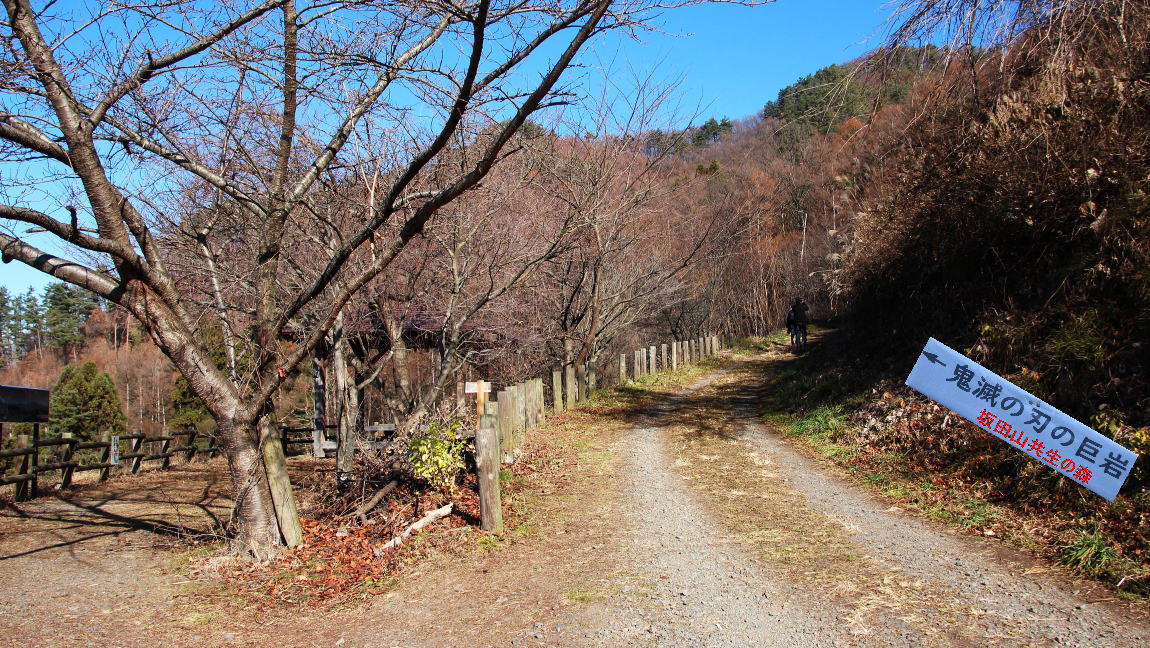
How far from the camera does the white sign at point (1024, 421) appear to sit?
429 cm

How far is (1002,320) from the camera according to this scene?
835cm

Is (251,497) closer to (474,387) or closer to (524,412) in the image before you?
(474,387)

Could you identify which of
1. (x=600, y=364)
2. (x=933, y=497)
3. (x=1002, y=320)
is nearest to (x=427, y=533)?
(x=933, y=497)

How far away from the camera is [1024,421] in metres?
4.49

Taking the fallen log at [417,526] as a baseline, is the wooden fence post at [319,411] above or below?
above

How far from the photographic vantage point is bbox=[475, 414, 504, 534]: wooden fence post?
6.38m

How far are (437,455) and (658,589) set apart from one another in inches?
114

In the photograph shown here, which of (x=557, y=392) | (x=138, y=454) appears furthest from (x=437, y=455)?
(x=138, y=454)

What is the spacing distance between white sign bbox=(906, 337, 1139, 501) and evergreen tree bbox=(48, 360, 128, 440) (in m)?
33.9

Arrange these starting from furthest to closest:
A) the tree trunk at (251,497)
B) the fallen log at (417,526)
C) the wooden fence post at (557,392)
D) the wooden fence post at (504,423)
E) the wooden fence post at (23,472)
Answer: the wooden fence post at (557,392) < the wooden fence post at (23,472) < the wooden fence post at (504,423) < the fallen log at (417,526) < the tree trunk at (251,497)

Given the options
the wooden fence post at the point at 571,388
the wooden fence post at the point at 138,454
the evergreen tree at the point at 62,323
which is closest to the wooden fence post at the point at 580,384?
the wooden fence post at the point at 571,388

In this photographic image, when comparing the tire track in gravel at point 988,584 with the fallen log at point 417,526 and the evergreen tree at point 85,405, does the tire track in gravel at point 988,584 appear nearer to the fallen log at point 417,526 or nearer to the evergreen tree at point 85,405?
the fallen log at point 417,526

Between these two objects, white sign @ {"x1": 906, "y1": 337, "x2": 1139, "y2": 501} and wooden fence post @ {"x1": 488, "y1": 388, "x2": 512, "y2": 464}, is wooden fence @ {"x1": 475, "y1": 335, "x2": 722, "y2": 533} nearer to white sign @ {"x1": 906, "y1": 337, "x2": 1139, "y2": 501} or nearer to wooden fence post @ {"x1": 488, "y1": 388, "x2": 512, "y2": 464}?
wooden fence post @ {"x1": 488, "y1": 388, "x2": 512, "y2": 464}

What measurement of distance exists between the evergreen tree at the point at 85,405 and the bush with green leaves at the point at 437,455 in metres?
29.4
